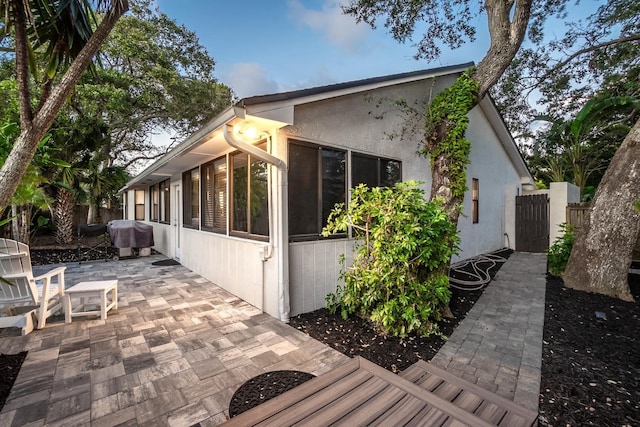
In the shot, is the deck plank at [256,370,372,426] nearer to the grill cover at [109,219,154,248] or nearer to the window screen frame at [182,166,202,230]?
the window screen frame at [182,166,202,230]

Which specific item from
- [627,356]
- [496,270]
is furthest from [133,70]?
[627,356]

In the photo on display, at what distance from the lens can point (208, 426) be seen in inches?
80.3

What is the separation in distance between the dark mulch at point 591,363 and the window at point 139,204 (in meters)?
15.3

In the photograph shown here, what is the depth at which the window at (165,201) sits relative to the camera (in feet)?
30.6

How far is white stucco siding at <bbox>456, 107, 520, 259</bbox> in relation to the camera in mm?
8406

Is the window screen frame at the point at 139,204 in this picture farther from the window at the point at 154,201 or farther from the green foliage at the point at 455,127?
the green foliage at the point at 455,127

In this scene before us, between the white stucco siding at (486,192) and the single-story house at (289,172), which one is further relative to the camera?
the white stucco siding at (486,192)

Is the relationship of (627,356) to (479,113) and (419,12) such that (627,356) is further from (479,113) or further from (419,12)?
(479,113)

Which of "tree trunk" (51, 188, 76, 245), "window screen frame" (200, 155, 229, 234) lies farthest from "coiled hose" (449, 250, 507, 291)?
"tree trunk" (51, 188, 76, 245)

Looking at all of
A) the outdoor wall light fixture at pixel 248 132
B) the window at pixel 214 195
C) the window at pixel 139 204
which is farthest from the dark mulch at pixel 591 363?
the window at pixel 139 204

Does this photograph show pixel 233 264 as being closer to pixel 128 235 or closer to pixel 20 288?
pixel 20 288

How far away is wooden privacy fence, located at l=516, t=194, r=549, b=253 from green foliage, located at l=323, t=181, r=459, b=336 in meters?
8.62

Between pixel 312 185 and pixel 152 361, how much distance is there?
2.97 metres

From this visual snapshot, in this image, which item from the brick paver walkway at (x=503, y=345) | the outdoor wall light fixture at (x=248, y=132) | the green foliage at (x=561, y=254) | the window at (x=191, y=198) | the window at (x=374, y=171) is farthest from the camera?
the window at (x=191, y=198)
